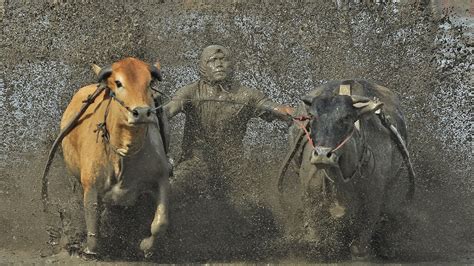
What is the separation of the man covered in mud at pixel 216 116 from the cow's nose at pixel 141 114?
222 centimetres

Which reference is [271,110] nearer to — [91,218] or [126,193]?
[126,193]

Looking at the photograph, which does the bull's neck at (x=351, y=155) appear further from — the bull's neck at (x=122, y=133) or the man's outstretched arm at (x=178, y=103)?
the man's outstretched arm at (x=178, y=103)

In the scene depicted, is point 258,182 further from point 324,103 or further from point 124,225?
point 324,103

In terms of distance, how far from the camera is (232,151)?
386 inches

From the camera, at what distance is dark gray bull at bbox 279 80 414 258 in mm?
7688

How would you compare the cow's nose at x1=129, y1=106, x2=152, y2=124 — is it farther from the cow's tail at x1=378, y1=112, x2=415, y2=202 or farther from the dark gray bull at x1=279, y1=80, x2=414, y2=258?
the cow's tail at x1=378, y1=112, x2=415, y2=202

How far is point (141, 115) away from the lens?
7477 mm

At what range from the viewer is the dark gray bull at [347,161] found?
7.69m

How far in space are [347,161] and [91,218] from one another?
1.89 metres

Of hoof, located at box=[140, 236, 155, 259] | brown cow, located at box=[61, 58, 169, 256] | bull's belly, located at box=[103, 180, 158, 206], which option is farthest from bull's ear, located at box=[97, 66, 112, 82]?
hoof, located at box=[140, 236, 155, 259]

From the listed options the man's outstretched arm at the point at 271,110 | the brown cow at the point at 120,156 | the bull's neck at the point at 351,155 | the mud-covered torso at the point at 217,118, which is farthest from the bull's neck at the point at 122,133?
the man's outstretched arm at the point at 271,110

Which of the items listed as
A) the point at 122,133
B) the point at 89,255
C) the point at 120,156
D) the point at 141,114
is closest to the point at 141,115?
the point at 141,114

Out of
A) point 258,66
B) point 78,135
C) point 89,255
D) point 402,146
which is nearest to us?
point 89,255

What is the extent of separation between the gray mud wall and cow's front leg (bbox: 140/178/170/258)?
1.51 m
